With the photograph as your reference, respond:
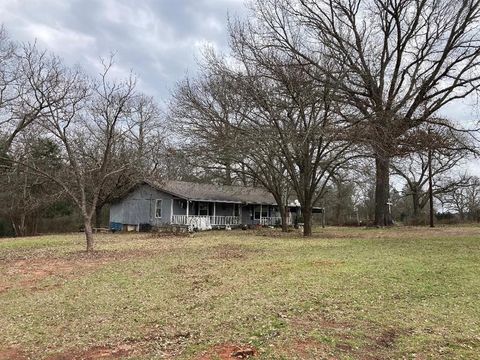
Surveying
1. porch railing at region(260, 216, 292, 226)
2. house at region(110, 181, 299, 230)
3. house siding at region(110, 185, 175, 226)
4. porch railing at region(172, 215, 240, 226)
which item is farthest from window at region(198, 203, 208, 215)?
porch railing at region(260, 216, 292, 226)

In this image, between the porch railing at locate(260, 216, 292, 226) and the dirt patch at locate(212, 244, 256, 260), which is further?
the porch railing at locate(260, 216, 292, 226)

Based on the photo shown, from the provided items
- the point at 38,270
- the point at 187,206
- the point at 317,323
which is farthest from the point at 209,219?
the point at 317,323

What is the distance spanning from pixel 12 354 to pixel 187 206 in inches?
1065

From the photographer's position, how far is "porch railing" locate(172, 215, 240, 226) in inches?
1256

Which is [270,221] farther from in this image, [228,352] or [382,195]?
[228,352]

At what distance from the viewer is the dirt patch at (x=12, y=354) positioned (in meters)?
5.39

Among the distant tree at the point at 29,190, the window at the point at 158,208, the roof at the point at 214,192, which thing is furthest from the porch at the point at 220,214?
the distant tree at the point at 29,190

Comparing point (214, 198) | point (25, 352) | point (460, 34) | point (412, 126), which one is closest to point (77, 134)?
point (214, 198)

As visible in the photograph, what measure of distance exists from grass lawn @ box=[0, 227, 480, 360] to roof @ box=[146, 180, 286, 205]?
65.3 feet

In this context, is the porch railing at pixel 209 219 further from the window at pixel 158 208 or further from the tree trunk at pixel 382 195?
the tree trunk at pixel 382 195

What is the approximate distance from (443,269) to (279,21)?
58.5 ft

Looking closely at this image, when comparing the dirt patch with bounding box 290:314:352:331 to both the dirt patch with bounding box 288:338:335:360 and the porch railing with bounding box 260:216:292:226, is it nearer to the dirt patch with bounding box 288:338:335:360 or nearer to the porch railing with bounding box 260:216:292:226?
the dirt patch with bounding box 288:338:335:360

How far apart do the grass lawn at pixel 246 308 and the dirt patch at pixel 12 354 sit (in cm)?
1

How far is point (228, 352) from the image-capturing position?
514 centimetres
